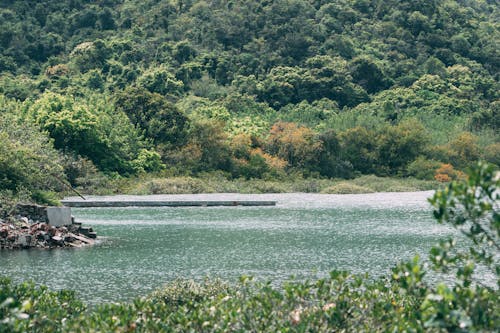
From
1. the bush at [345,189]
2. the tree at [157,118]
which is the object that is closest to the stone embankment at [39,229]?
the bush at [345,189]

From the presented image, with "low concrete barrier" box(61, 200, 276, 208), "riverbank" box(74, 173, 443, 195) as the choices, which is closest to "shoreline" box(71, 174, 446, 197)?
"riverbank" box(74, 173, 443, 195)

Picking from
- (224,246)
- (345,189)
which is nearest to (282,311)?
(224,246)

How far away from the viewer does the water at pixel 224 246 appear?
22.7 m

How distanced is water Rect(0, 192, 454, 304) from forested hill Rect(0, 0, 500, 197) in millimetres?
6377

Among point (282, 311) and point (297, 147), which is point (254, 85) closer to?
point (297, 147)

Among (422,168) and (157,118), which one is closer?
(157,118)

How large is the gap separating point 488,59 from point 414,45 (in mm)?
7920

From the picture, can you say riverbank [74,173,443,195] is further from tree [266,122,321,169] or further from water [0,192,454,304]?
water [0,192,454,304]

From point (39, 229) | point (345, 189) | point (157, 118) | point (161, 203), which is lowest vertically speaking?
point (345, 189)

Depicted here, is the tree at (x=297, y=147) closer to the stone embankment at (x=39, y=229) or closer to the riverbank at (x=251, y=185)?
the riverbank at (x=251, y=185)

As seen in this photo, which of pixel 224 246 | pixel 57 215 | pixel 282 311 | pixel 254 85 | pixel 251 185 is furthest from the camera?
pixel 254 85

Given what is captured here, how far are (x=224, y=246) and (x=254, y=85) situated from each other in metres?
56.5

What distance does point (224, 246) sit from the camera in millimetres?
29969

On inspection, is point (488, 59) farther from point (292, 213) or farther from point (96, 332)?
point (96, 332)
